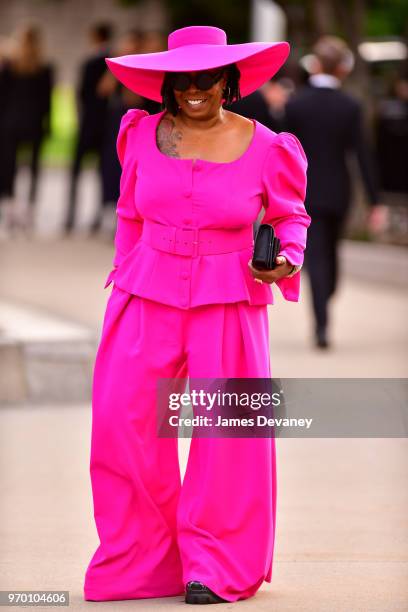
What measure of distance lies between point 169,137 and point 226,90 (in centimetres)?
23

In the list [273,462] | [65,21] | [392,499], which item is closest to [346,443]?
[392,499]

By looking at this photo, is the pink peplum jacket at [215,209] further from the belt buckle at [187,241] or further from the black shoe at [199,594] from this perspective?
the black shoe at [199,594]

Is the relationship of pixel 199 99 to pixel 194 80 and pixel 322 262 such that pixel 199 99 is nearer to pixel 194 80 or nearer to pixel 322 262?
pixel 194 80

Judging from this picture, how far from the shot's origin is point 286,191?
5410 millimetres

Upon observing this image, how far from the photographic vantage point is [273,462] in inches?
215

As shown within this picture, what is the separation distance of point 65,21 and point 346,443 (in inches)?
1745

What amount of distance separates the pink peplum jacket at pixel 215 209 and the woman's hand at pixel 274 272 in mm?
34

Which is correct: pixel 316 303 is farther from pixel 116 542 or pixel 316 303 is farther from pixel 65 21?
pixel 65 21

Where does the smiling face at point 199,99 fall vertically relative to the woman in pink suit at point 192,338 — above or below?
above

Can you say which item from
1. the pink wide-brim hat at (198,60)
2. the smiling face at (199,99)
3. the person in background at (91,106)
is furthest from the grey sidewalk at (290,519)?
the person in background at (91,106)

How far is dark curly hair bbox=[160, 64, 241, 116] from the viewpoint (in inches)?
215

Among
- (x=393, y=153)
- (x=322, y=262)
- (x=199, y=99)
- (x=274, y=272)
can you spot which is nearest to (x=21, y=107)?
(x=393, y=153)

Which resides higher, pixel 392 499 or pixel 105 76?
pixel 392 499

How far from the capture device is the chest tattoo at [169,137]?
17.8 ft
